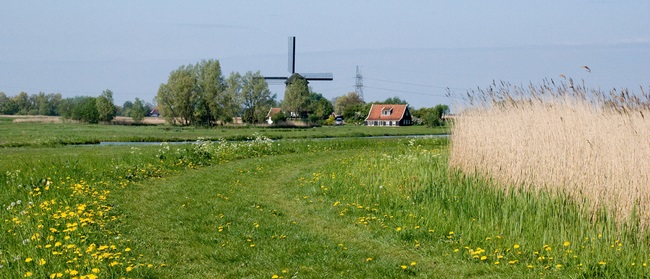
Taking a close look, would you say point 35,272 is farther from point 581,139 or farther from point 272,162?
point 272,162

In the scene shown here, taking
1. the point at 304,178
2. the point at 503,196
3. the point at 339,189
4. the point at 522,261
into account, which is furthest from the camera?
the point at 304,178

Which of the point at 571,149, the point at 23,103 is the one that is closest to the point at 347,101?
the point at 23,103

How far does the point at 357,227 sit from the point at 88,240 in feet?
16.4

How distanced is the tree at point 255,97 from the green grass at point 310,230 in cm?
7936

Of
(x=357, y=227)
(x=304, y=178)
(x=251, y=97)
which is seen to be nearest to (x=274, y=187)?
(x=304, y=178)

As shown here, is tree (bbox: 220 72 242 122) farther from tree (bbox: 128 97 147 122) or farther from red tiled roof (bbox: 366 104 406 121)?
red tiled roof (bbox: 366 104 406 121)

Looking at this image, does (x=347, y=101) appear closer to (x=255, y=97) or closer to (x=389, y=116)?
(x=389, y=116)

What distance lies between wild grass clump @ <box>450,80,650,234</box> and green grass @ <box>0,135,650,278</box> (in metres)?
0.36

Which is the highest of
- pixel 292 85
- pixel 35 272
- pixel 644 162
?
pixel 292 85

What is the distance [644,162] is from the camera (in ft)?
32.6

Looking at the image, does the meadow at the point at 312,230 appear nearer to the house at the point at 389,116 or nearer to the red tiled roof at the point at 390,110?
the house at the point at 389,116

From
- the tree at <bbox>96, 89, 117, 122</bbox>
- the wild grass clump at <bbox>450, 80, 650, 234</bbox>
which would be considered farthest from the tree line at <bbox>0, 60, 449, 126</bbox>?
the wild grass clump at <bbox>450, 80, 650, 234</bbox>

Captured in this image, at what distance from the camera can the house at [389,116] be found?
358 feet

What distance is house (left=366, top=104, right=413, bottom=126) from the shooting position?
109062mm
